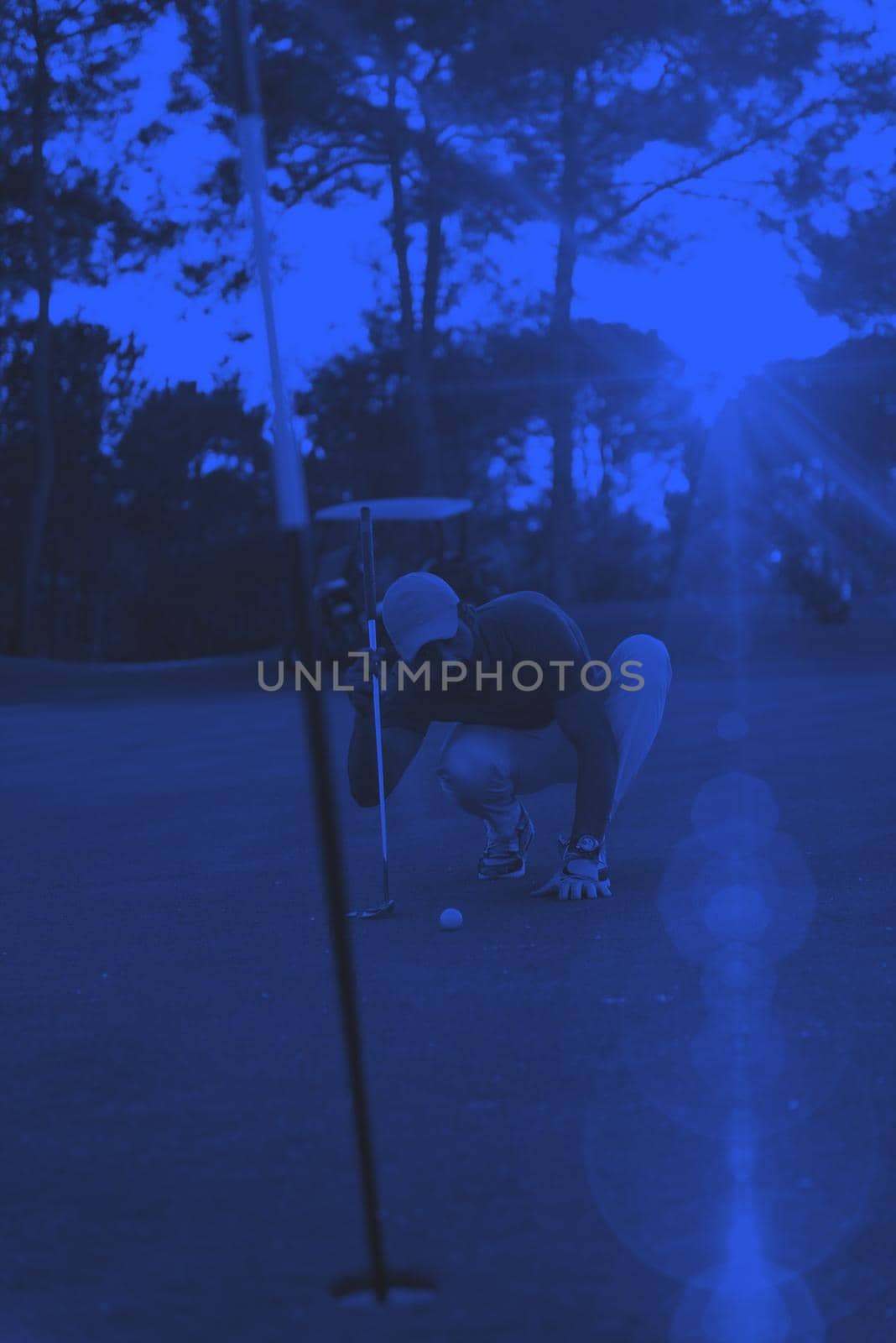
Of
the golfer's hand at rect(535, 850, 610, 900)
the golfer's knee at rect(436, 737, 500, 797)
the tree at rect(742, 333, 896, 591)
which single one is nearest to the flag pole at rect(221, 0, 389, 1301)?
the golfer's hand at rect(535, 850, 610, 900)

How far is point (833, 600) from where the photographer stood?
35906mm

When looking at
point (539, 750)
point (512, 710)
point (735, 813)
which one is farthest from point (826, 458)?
point (512, 710)

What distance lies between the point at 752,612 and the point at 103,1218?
35277mm

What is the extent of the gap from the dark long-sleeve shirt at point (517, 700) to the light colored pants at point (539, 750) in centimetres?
11

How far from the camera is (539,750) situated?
7418 mm

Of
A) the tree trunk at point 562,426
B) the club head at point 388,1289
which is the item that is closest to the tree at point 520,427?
the tree trunk at point 562,426

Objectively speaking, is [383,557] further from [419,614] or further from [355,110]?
[419,614]

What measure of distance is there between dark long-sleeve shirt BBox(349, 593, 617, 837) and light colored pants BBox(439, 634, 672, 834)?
0.11 meters

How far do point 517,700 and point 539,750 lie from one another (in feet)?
0.94

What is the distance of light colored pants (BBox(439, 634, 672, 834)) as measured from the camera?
24.0 feet

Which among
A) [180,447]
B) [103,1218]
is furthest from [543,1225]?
[180,447]

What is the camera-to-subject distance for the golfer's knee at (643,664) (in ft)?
24.3

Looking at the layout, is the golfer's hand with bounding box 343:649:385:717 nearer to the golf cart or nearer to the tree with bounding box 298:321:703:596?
the golf cart

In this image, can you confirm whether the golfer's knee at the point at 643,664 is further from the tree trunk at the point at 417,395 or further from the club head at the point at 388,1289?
the tree trunk at the point at 417,395
